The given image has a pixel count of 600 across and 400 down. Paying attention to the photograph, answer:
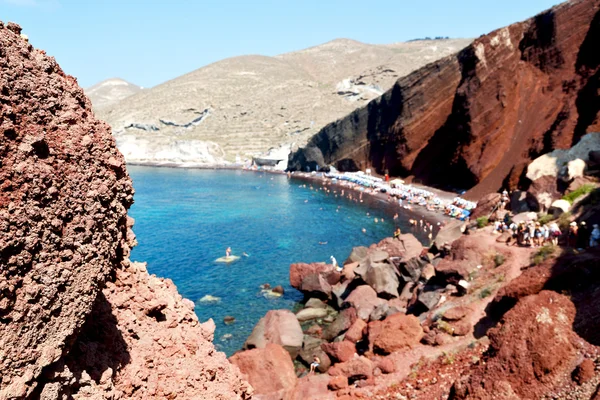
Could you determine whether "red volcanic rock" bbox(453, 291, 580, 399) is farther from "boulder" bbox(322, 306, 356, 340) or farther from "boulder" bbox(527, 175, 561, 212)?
"boulder" bbox(527, 175, 561, 212)

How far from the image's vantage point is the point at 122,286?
8.27 metres

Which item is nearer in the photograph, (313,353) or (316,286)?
(313,353)

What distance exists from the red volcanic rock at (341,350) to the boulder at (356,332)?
93 cm

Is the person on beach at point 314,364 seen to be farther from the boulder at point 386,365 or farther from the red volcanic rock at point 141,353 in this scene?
the red volcanic rock at point 141,353

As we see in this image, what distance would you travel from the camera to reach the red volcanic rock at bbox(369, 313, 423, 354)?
62.9ft

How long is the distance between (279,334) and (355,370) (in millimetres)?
6041

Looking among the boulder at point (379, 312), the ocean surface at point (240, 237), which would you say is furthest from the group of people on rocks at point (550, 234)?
the ocean surface at point (240, 237)

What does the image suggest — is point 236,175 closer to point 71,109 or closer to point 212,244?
point 212,244

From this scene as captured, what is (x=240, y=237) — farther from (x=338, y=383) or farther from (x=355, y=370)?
(x=338, y=383)

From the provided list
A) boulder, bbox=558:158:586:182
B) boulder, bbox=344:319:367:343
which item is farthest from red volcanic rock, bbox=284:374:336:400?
boulder, bbox=558:158:586:182

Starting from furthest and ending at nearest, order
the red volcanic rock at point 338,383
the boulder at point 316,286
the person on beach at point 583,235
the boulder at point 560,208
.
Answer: the boulder at point 316,286 → the boulder at point 560,208 → the person on beach at point 583,235 → the red volcanic rock at point 338,383

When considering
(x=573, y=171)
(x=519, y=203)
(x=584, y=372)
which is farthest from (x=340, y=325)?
(x=573, y=171)

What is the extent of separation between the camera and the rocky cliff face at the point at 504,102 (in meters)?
Answer: 53.1

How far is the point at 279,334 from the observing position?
23.0 meters
